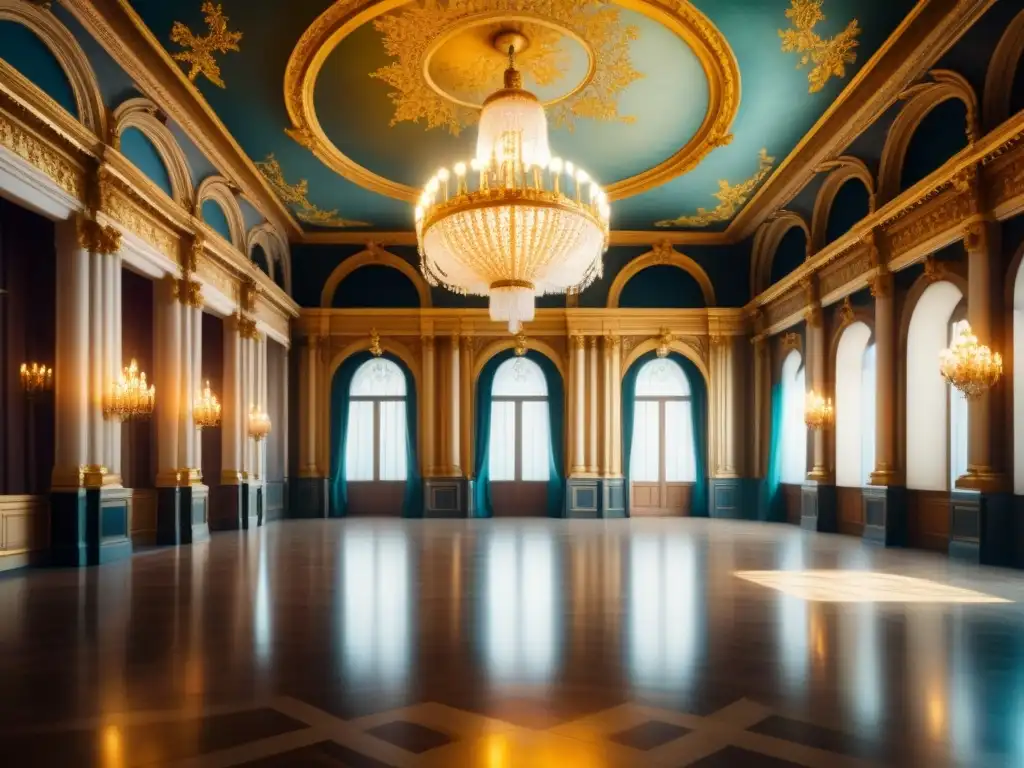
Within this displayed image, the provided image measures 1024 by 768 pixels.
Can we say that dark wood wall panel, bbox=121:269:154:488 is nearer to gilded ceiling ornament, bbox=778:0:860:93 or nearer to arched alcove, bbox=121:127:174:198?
arched alcove, bbox=121:127:174:198

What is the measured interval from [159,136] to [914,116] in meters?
9.00

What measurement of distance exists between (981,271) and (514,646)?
6.77 metres

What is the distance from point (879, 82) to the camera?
9.31 m

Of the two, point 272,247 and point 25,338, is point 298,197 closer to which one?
point 272,247

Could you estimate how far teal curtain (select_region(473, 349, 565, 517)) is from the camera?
16125mm

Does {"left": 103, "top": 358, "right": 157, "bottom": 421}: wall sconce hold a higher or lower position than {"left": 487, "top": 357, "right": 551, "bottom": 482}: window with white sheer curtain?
higher

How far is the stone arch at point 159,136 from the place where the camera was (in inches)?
345

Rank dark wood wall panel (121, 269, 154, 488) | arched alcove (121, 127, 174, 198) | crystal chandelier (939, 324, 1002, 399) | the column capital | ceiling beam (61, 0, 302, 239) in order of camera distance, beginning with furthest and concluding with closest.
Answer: dark wood wall panel (121, 269, 154, 488)
arched alcove (121, 127, 174, 198)
the column capital
crystal chandelier (939, 324, 1002, 399)
ceiling beam (61, 0, 302, 239)

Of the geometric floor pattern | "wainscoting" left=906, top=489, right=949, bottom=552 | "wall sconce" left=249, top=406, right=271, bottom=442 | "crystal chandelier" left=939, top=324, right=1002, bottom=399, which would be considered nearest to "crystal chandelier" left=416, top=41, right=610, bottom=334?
"crystal chandelier" left=939, top=324, right=1002, bottom=399

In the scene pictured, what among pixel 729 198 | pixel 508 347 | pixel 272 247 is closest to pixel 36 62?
pixel 272 247

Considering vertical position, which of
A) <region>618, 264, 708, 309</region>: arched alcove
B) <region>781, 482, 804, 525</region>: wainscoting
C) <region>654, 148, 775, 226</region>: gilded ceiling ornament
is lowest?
<region>781, 482, 804, 525</region>: wainscoting

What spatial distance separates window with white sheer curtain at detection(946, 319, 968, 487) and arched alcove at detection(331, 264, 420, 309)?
396 inches

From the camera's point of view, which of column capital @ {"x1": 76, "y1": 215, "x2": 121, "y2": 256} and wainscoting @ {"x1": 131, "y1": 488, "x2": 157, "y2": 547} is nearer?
column capital @ {"x1": 76, "y1": 215, "x2": 121, "y2": 256}

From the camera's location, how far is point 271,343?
15.7 m
